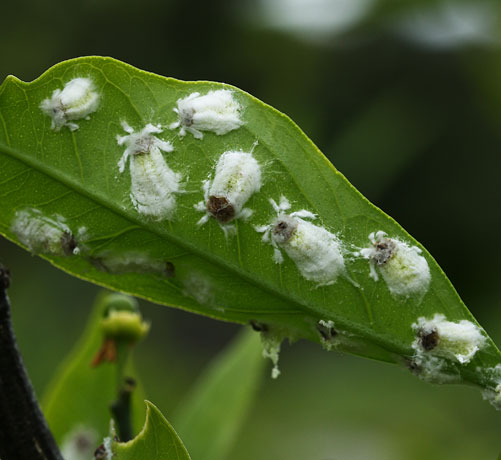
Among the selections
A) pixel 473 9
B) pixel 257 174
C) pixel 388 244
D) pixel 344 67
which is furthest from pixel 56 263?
pixel 344 67

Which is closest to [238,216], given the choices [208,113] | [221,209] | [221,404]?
[221,209]

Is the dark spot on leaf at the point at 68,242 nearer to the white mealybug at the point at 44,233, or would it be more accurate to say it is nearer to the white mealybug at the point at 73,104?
the white mealybug at the point at 44,233

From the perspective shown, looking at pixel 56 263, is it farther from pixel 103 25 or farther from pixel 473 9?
pixel 103 25

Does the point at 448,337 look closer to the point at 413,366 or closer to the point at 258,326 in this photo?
the point at 413,366

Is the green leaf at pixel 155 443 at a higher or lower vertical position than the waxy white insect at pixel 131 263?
lower

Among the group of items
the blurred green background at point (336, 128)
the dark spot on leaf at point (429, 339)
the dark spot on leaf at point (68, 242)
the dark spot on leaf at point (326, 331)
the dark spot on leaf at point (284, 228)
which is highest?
the dark spot on leaf at point (284, 228)

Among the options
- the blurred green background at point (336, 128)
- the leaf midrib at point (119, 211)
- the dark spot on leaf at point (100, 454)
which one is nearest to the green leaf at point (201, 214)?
the leaf midrib at point (119, 211)

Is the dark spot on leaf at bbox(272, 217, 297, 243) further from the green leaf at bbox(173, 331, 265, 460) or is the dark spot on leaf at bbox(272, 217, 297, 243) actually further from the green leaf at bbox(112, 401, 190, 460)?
the green leaf at bbox(173, 331, 265, 460)

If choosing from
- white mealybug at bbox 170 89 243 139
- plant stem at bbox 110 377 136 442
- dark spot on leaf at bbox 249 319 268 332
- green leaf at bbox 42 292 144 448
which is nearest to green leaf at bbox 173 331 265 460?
green leaf at bbox 42 292 144 448
